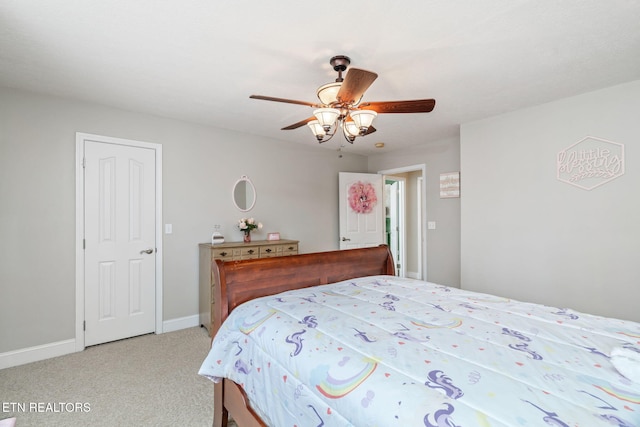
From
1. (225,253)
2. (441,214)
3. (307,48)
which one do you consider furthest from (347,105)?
(441,214)

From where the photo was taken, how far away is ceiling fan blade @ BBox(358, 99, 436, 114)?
6.62ft

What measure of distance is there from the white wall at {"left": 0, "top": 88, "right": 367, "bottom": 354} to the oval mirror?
74 mm

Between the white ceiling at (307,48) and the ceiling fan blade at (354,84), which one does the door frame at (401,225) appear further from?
the ceiling fan blade at (354,84)

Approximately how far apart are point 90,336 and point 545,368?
3771 mm

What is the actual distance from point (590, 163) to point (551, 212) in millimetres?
542

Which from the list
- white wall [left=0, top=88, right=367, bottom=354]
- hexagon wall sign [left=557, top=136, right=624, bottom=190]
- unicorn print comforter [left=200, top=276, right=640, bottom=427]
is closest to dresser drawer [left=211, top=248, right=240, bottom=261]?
white wall [left=0, top=88, right=367, bottom=354]

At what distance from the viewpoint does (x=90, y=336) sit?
3.10 m

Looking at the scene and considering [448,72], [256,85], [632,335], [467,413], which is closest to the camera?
[467,413]

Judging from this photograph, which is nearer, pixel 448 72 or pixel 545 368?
pixel 545 368

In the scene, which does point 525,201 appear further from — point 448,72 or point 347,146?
point 347,146

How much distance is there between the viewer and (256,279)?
2.01 metres

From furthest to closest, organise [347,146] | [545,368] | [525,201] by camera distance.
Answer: [347,146], [525,201], [545,368]

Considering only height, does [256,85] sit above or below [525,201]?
above

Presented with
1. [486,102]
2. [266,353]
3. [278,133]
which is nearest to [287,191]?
[278,133]
